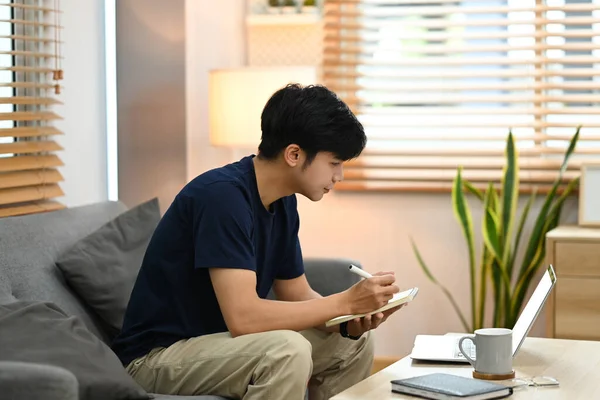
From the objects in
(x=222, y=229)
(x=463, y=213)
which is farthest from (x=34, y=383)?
(x=463, y=213)

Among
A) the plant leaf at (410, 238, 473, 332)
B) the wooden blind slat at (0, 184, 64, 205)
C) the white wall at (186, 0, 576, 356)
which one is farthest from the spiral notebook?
the white wall at (186, 0, 576, 356)

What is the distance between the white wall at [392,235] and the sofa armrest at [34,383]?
7.68ft

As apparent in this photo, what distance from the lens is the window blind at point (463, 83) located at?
396cm

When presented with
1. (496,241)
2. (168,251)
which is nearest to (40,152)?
(168,251)

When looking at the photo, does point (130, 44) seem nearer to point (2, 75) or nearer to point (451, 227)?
point (2, 75)

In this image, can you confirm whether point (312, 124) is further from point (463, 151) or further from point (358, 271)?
point (463, 151)

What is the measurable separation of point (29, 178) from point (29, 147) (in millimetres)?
101

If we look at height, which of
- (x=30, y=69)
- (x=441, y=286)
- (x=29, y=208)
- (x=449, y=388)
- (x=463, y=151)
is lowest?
(x=441, y=286)

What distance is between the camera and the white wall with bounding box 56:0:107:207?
3451mm

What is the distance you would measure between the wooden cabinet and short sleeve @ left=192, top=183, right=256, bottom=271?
159 centimetres

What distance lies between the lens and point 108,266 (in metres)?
2.69

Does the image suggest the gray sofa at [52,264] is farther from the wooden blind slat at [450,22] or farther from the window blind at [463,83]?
the wooden blind slat at [450,22]

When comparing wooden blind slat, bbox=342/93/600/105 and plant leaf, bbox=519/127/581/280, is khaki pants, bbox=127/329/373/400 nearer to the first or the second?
plant leaf, bbox=519/127/581/280

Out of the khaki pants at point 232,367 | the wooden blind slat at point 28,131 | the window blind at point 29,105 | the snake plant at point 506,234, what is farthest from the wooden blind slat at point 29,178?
the snake plant at point 506,234
